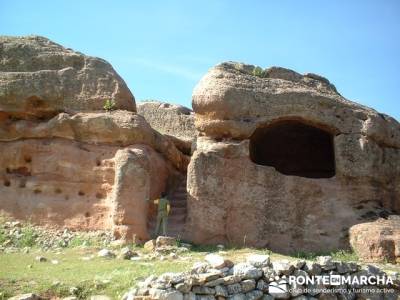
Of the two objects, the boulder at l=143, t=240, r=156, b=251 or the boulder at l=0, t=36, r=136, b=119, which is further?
the boulder at l=0, t=36, r=136, b=119

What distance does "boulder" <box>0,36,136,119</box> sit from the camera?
13625mm

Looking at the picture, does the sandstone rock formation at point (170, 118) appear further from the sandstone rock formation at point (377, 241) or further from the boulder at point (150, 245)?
the sandstone rock formation at point (377, 241)

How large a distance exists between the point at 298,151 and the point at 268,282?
31.3 feet

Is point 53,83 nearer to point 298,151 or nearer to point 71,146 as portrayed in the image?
point 71,146

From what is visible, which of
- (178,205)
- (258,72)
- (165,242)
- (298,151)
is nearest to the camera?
(165,242)

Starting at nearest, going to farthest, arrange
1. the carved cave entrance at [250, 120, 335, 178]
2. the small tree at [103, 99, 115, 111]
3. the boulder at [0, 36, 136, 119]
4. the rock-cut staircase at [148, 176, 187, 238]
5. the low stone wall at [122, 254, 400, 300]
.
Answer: the low stone wall at [122, 254, 400, 300] < the rock-cut staircase at [148, 176, 187, 238] < the small tree at [103, 99, 115, 111] < the boulder at [0, 36, 136, 119] < the carved cave entrance at [250, 120, 335, 178]

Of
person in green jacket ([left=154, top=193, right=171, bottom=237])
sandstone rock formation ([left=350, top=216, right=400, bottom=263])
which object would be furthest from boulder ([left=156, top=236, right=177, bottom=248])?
sandstone rock formation ([left=350, top=216, right=400, bottom=263])

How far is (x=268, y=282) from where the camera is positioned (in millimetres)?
7676

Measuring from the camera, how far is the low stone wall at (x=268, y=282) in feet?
23.5

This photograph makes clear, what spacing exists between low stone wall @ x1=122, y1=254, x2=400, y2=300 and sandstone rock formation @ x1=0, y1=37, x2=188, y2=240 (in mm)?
4613

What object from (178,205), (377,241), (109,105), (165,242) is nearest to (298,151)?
(178,205)

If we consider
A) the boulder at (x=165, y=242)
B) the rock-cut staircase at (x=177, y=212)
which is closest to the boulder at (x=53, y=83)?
the rock-cut staircase at (x=177, y=212)

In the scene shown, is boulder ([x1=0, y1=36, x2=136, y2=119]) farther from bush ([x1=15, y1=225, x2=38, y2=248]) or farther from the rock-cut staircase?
bush ([x1=15, y1=225, x2=38, y2=248])

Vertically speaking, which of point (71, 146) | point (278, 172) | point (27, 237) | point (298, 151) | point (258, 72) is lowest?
point (27, 237)
